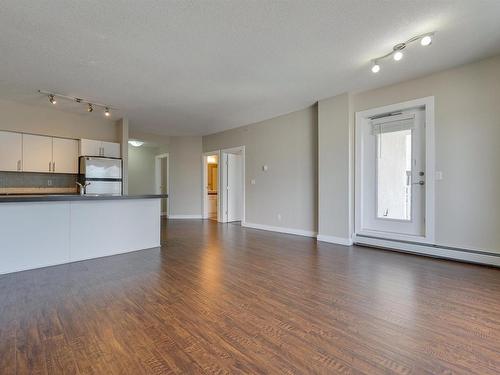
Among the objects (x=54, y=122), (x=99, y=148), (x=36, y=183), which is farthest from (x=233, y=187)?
(x=36, y=183)

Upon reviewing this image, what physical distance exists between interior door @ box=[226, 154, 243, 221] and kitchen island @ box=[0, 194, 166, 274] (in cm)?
331

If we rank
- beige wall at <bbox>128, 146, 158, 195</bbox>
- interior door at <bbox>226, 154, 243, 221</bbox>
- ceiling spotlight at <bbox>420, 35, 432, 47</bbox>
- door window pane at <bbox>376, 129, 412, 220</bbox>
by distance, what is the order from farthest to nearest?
beige wall at <bbox>128, 146, 158, 195</bbox> < interior door at <bbox>226, 154, 243, 221</bbox> < door window pane at <bbox>376, 129, 412, 220</bbox> < ceiling spotlight at <bbox>420, 35, 432, 47</bbox>

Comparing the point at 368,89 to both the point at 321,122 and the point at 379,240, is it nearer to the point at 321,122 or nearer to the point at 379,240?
the point at 321,122

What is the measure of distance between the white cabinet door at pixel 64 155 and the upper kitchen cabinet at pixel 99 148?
0.20 m

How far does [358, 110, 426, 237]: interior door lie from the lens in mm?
3955

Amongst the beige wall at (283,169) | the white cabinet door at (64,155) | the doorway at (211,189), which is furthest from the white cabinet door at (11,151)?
the beige wall at (283,169)

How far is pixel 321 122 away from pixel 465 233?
2.78m

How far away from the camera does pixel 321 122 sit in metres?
4.89

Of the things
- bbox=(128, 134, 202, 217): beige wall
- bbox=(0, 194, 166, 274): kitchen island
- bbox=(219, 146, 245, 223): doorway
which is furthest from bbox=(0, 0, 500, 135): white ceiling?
bbox=(128, 134, 202, 217): beige wall

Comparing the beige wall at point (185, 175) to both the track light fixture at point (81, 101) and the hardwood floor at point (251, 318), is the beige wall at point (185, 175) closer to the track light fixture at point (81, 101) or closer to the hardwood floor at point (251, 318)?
the track light fixture at point (81, 101)

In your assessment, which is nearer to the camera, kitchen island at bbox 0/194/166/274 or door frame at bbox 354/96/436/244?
kitchen island at bbox 0/194/166/274

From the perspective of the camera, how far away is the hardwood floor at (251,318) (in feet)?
4.90

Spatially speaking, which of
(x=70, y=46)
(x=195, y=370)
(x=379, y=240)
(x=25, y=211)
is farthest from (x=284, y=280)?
(x=70, y=46)

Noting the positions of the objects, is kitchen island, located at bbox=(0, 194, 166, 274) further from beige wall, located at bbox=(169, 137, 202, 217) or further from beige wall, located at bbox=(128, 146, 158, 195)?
beige wall, located at bbox=(128, 146, 158, 195)
